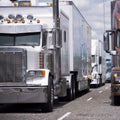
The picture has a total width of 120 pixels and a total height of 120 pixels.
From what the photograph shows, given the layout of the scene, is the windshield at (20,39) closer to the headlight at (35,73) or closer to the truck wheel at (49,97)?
the headlight at (35,73)

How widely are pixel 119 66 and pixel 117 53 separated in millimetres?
526

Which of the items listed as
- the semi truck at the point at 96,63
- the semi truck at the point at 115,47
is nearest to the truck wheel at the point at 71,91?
the semi truck at the point at 115,47

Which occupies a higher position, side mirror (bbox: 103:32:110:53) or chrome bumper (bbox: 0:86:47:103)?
side mirror (bbox: 103:32:110:53)

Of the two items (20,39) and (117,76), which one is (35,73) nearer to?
(20,39)

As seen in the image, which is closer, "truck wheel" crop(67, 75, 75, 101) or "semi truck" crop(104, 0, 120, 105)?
"semi truck" crop(104, 0, 120, 105)

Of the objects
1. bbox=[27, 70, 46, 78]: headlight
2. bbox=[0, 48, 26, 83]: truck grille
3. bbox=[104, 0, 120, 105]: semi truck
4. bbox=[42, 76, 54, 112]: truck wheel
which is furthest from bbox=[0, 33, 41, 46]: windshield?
bbox=[104, 0, 120, 105]: semi truck

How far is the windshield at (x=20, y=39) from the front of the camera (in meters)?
17.2

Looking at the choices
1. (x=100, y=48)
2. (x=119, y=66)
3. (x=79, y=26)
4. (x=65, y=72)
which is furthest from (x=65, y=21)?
(x=100, y=48)

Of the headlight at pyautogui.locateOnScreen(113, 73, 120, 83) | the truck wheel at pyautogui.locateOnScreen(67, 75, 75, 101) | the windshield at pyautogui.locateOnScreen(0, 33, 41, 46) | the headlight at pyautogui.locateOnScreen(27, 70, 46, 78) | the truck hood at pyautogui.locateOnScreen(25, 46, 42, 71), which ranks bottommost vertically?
the truck wheel at pyautogui.locateOnScreen(67, 75, 75, 101)

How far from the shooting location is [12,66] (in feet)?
53.9

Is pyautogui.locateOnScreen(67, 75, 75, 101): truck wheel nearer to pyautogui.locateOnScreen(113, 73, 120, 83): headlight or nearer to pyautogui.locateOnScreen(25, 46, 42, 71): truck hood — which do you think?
pyautogui.locateOnScreen(113, 73, 120, 83): headlight

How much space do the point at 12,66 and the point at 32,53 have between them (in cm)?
84

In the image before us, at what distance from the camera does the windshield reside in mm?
17234

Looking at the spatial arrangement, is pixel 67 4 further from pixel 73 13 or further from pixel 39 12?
pixel 39 12
